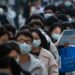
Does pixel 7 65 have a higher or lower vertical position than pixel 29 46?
higher

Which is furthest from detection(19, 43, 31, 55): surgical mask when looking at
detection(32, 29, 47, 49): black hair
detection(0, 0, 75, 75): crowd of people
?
detection(32, 29, 47, 49): black hair

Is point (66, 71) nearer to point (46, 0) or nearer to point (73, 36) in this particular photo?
point (73, 36)

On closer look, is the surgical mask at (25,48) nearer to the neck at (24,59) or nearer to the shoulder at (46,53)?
the neck at (24,59)

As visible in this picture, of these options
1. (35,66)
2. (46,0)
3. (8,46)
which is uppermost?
(8,46)

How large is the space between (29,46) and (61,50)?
194cm

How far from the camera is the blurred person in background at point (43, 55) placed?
1008cm

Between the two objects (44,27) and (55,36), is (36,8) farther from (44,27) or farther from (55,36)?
(55,36)

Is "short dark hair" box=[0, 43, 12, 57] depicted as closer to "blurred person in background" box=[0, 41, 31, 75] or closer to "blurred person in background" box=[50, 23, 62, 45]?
"blurred person in background" box=[0, 41, 31, 75]

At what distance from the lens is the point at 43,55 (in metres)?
10.1

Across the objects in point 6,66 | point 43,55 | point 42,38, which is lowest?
point 43,55

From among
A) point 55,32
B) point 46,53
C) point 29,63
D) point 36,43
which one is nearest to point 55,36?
point 55,32

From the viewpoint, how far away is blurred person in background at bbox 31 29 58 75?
1008cm

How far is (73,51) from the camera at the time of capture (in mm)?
11031

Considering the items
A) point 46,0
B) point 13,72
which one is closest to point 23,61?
point 13,72
